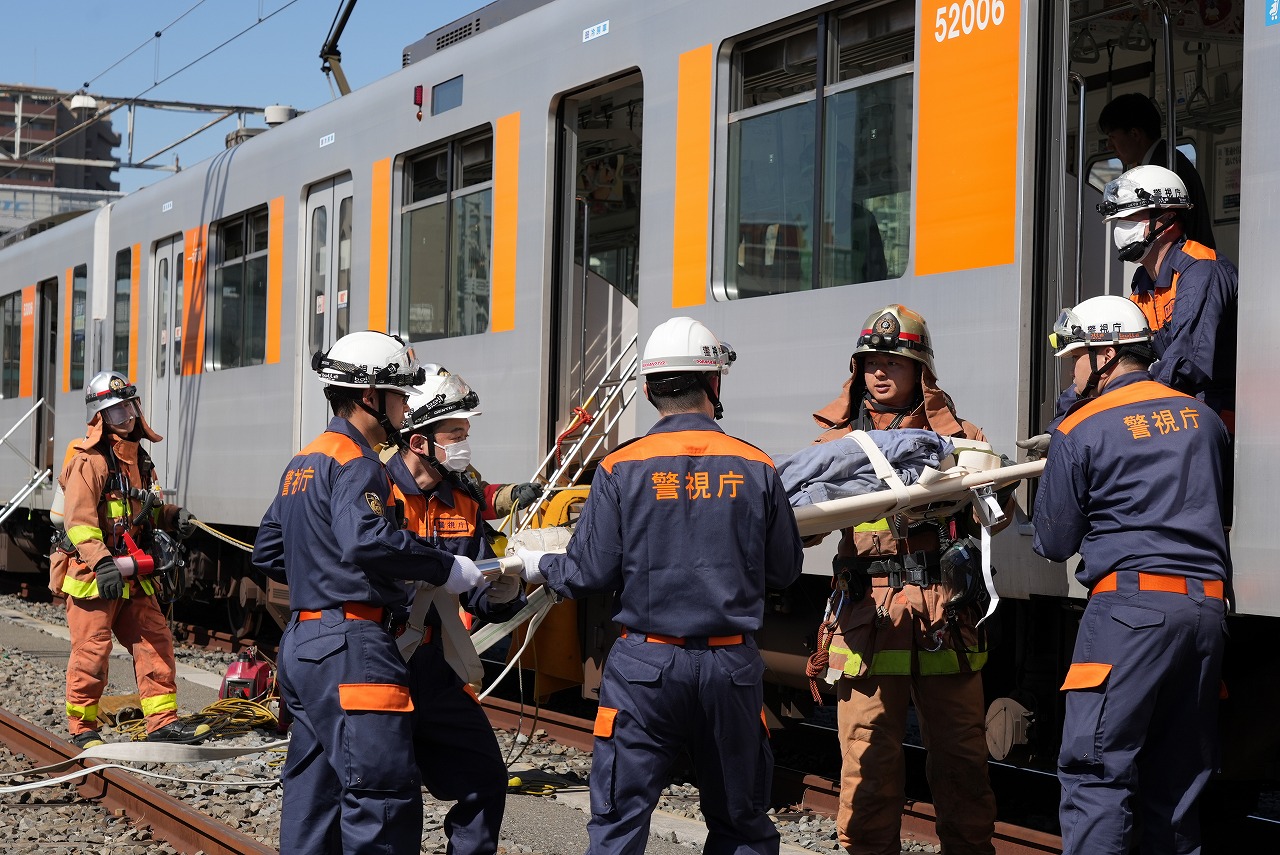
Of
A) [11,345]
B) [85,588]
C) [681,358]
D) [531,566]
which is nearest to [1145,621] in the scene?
[681,358]

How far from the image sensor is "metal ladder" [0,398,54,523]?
1462 cm

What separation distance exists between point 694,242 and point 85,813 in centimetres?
368

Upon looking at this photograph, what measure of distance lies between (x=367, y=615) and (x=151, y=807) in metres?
2.72

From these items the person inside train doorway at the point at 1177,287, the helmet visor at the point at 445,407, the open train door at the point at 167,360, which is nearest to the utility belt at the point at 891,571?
the person inside train doorway at the point at 1177,287

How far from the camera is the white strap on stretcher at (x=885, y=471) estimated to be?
469 centimetres

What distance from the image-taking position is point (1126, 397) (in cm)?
438

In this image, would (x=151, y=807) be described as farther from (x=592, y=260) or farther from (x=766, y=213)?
(x=592, y=260)

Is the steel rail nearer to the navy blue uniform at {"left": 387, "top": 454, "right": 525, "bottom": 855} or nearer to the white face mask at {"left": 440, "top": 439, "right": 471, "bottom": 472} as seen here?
the navy blue uniform at {"left": 387, "top": 454, "right": 525, "bottom": 855}

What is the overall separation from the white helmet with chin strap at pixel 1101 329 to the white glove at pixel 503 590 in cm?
178

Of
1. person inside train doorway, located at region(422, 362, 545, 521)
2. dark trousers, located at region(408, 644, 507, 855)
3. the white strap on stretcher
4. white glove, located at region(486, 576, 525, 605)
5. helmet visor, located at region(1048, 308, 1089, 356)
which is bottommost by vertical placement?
dark trousers, located at region(408, 644, 507, 855)

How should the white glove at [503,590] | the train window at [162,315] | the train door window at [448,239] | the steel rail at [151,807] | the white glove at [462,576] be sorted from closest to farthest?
the white glove at [462,576], the white glove at [503,590], the steel rail at [151,807], the train door window at [448,239], the train window at [162,315]

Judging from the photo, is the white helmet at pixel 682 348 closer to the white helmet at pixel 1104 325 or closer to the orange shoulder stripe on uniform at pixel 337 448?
the orange shoulder stripe on uniform at pixel 337 448

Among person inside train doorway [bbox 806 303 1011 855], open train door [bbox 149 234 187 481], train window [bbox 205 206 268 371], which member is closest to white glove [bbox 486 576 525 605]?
person inside train doorway [bbox 806 303 1011 855]

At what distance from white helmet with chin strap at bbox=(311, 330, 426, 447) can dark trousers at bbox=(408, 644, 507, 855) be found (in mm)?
791
